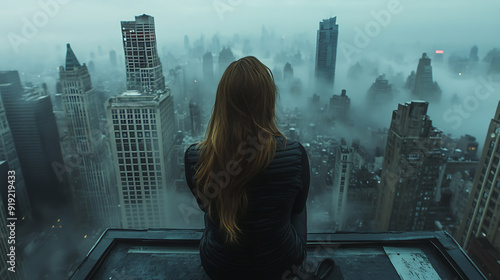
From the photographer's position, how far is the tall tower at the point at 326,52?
629 cm

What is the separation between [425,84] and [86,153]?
9.06 m

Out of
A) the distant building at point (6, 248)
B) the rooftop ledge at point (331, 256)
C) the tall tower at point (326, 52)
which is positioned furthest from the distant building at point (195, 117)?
the rooftop ledge at point (331, 256)

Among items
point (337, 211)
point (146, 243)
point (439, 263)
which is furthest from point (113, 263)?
point (337, 211)

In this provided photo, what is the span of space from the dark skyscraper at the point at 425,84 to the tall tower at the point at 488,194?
3.31 m

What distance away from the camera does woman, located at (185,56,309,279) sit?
705mm

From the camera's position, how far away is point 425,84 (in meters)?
7.93

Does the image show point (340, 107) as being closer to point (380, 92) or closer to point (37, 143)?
point (380, 92)

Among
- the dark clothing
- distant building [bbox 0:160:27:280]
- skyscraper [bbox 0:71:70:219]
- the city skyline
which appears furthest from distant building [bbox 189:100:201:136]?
the dark clothing

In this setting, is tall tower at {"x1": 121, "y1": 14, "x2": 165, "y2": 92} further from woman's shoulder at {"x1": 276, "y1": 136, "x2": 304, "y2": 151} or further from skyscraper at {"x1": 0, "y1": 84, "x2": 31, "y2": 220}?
woman's shoulder at {"x1": 276, "y1": 136, "x2": 304, "y2": 151}

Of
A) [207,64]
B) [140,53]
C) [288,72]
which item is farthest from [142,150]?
[288,72]

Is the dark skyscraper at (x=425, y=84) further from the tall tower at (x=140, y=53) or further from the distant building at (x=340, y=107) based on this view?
the tall tower at (x=140, y=53)

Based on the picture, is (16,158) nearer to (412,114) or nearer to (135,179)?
(135,179)

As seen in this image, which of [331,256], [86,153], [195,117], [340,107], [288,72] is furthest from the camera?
[340,107]

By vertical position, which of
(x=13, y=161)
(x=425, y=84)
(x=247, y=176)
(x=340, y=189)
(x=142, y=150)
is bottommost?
(x=340, y=189)
